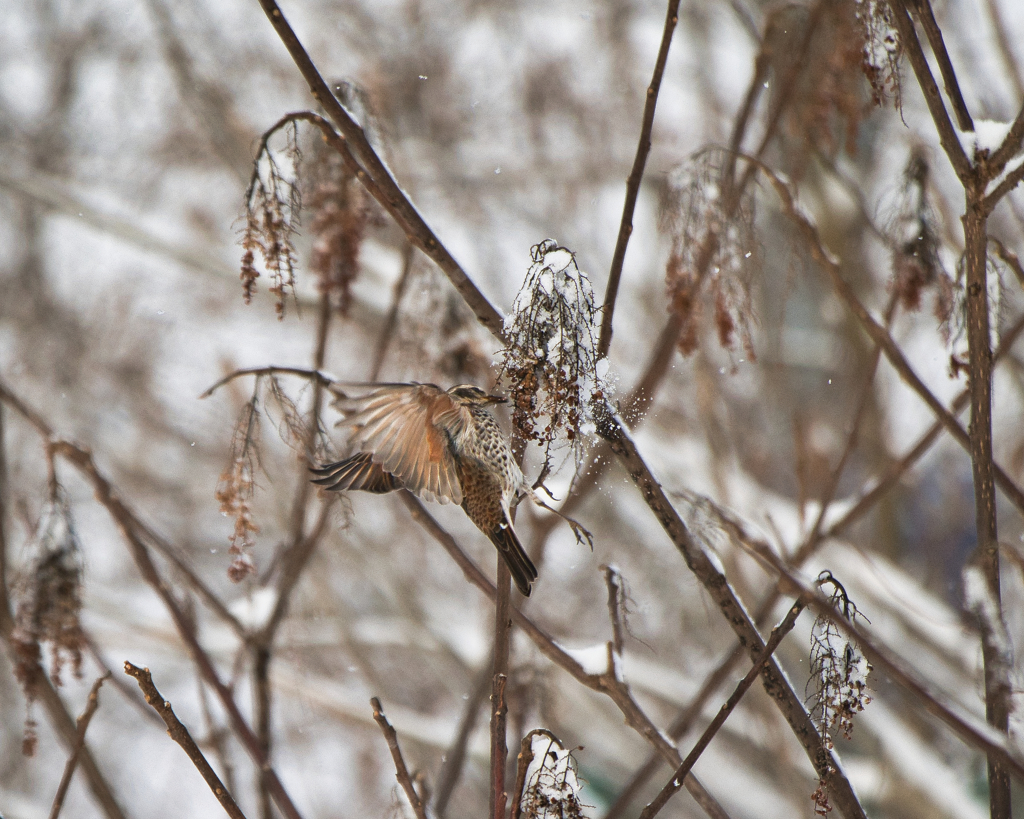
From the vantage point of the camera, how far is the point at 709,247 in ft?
4.37

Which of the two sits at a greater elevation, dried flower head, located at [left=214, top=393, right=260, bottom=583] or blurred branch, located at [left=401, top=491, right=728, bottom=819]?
dried flower head, located at [left=214, top=393, right=260, bottom=583]

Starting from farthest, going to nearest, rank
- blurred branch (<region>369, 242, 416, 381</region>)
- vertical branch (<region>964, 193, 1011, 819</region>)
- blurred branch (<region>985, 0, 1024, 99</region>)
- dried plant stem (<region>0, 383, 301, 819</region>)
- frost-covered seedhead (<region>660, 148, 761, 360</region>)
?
1. blurred branch (<region>985, 0, 1024, 99</region>)
2. blurred branch (<region>369, 242, 416, 381</region>)
3. dried plant stem (<region>0, 383, 301, 819</region>)
4. frost-covered seedhead (<region>660, 148, 761, 360</region>)
5. vertical branch (<region>964, 193, 1011, 819</region>)

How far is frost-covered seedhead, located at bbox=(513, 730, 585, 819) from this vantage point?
0.94 meters

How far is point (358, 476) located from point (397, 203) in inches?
15.3

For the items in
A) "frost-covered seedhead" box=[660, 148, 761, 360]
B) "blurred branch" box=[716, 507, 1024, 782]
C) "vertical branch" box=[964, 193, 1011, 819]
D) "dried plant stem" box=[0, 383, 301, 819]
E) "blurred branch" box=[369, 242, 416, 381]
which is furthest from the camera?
"blurred branch" box=[369, 242, 416, 381]

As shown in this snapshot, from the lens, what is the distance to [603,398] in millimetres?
917

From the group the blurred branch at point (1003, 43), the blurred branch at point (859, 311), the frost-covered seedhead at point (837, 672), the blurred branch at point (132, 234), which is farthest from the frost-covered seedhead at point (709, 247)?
the blurred branch at point (132, 234)

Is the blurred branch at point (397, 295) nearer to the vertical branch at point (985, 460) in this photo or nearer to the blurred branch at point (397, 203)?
the blurred branch at point (397, 203)

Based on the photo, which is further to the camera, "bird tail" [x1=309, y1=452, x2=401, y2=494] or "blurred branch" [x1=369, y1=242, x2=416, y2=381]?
"blurred branch" [x1=369, y1=242, x2=416, y2=381]

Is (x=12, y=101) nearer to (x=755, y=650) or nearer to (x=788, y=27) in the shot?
(x=788, y=27)

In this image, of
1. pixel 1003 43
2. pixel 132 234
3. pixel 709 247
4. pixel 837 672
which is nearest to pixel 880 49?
pixel 709 247

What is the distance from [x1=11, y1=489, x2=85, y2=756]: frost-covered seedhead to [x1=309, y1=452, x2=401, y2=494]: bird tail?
442 mm

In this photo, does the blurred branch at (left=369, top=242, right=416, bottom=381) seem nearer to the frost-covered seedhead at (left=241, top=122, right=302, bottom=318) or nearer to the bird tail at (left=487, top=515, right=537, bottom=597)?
the frost-covered seedhead at (left=241, top=122, right=302, bottom=318)

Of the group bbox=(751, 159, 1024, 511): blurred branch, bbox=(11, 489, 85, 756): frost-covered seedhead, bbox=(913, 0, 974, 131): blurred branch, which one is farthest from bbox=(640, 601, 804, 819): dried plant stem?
bbox=(11, 489, 85, 756): frost-covered seedhead
